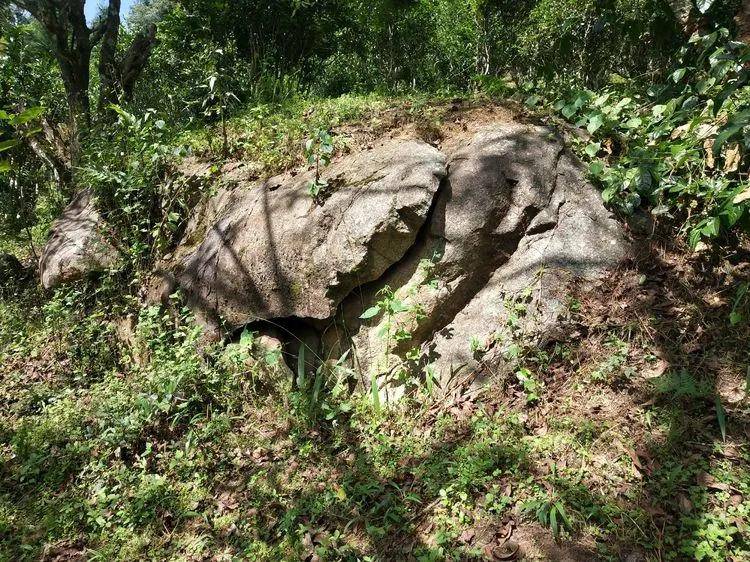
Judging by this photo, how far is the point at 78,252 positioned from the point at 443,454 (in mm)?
4629

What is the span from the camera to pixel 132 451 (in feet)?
12.6

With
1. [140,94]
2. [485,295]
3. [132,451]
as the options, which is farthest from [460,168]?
[140,94]

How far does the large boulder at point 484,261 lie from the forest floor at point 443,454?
239 mm

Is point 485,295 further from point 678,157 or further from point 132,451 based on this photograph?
point 132,451

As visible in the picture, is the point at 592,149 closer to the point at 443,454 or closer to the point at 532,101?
the point at 532,101

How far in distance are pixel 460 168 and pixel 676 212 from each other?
1.60 m

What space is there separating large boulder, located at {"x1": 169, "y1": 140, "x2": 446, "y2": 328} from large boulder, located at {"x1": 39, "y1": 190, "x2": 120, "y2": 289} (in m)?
1.38

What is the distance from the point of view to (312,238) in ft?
13.5

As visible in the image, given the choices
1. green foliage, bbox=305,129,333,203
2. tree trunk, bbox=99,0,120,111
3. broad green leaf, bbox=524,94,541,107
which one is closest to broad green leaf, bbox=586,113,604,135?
broad green leaf, bbox=524,94,541,107

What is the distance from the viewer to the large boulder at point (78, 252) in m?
5.58

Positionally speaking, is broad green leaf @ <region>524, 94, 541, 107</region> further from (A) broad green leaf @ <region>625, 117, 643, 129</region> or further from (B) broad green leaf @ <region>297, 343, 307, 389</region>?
(B) broad green leaf @ <region>297, 343, 307, 389</region>

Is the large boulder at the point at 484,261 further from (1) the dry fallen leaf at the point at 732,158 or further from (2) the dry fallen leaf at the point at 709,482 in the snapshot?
(2) the dry fallen leaf at the point at 709,482

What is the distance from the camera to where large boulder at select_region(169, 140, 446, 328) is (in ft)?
12.9

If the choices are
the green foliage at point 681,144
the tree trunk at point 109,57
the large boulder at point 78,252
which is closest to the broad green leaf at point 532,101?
the green foliage at point 681,144
